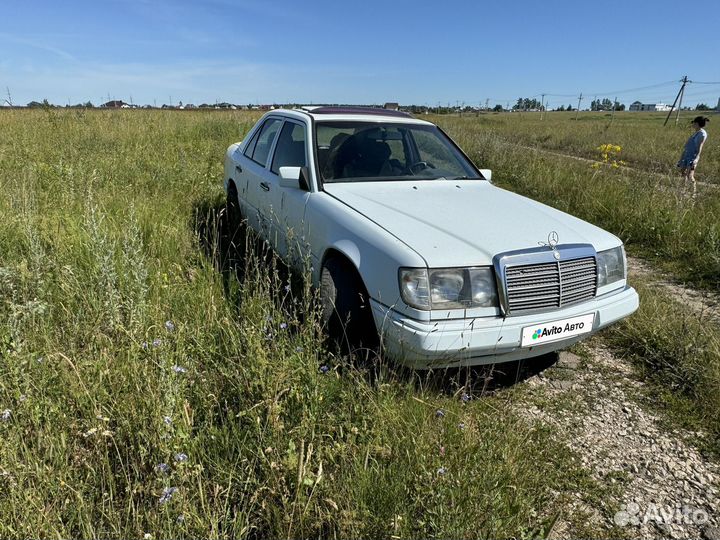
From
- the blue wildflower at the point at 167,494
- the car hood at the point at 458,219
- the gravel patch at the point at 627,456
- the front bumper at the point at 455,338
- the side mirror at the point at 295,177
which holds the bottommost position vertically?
the gravel patch at the point at 627,456

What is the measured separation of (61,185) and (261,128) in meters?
2.72

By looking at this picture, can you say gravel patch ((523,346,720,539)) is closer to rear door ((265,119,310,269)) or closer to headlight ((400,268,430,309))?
headlight ((400,268,430,309))

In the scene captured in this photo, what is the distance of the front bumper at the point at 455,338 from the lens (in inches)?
87.8

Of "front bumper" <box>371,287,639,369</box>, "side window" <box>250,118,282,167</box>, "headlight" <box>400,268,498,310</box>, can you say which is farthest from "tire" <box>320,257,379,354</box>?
"side window" <box>250,118,282,167</box>

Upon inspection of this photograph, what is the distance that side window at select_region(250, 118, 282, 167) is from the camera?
455 centimetres

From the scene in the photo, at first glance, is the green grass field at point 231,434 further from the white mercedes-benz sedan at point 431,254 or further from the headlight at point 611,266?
the headlight at point 611,266

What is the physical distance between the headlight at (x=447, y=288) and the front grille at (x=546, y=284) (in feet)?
0.39

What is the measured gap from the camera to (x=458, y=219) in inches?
110

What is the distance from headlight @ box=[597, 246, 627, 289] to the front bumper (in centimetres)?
37

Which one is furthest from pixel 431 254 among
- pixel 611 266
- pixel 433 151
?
pixel 433 151

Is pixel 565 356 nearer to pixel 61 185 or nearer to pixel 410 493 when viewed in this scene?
pixel 410 493

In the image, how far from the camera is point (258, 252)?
14.7 feet

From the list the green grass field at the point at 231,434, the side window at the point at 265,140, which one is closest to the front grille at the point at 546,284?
the green grass field at the point at 231,434

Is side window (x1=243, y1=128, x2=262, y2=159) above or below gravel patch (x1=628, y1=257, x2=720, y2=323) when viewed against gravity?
above
